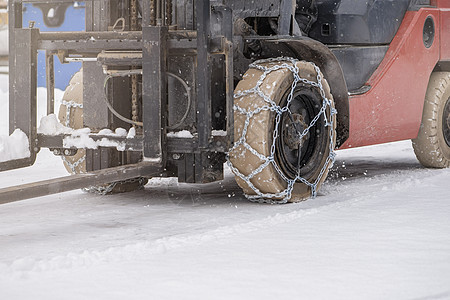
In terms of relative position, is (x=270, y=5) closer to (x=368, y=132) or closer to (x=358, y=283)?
(x=368, y=132)

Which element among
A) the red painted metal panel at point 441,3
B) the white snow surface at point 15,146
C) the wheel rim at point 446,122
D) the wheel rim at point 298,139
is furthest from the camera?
the wheel rim at point 446,122

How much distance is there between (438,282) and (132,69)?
2670 millimetres

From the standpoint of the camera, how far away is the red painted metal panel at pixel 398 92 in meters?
6.64

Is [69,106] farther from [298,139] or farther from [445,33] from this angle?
[445,33]

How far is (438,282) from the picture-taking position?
3.59 metres

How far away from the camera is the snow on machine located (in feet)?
17.1

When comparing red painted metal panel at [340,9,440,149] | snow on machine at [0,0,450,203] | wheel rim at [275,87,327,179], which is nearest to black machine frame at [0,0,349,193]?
snow on machine at [0,0,450,203]

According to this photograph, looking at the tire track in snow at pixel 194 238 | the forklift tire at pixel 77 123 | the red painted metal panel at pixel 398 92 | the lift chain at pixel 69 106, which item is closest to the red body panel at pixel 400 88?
the red painted metal panel at pixel 398 92

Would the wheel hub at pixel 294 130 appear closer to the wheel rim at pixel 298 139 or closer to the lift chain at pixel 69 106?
the wheel rim at pixel 298 139

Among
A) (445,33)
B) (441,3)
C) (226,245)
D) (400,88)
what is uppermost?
(441,3)

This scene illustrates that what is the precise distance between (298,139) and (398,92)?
161 centimetres

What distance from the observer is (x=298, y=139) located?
5770 mm

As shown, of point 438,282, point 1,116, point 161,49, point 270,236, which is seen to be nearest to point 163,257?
point 270,236

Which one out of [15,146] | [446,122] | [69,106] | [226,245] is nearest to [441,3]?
[446,122]
